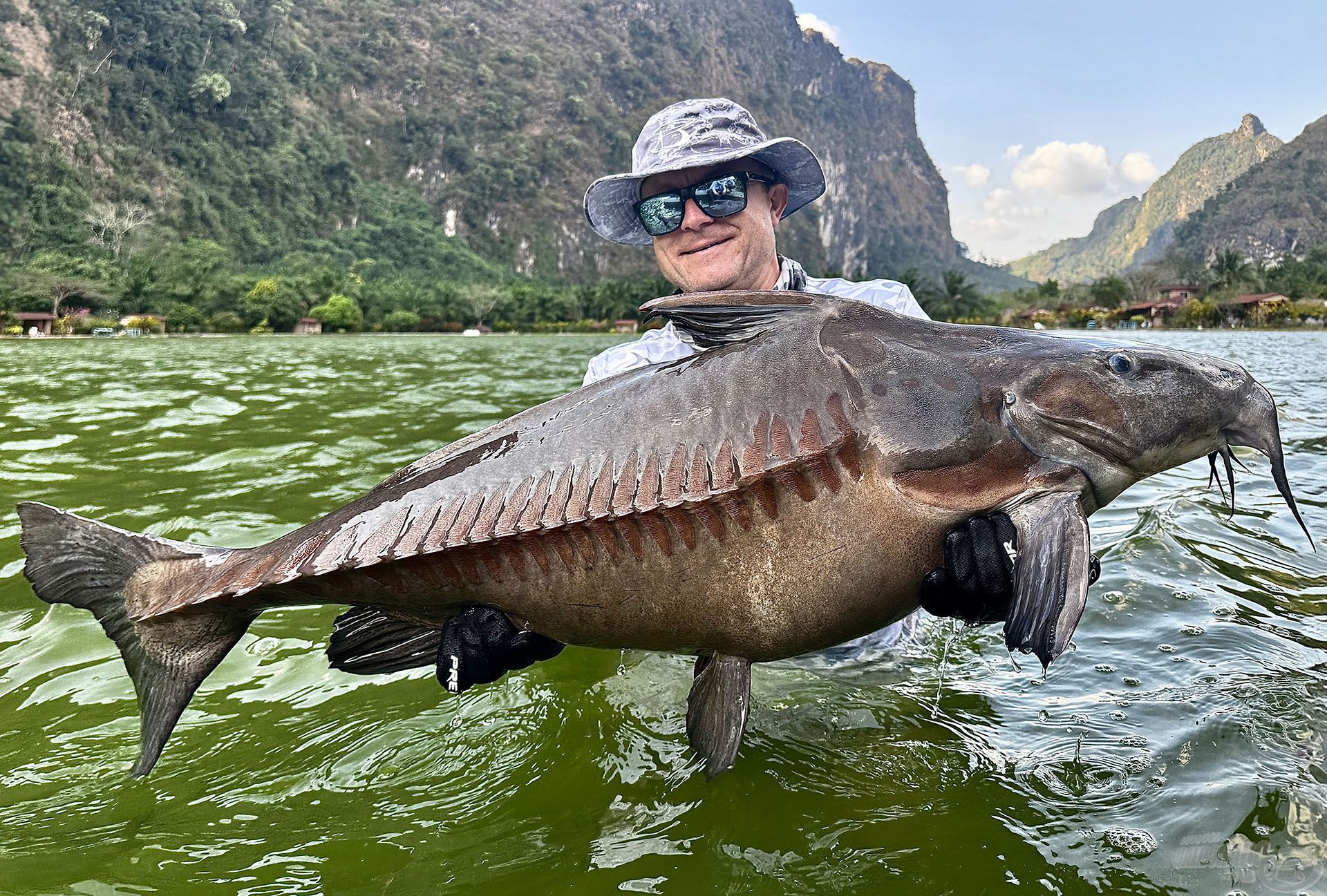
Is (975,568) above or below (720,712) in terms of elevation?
above

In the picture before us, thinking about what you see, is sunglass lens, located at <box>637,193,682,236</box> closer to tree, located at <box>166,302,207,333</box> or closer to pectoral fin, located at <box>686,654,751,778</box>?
pectoral fin, located at <box>686,654,751,778</box>

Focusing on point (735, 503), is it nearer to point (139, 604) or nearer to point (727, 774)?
point (727, 774)

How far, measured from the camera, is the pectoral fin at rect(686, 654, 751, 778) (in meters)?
2.14

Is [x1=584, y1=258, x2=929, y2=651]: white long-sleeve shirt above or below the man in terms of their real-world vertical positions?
below

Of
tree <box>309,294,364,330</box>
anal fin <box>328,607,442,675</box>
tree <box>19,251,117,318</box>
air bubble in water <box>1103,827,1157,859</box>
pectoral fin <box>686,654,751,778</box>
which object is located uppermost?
tree <box>19,251,117,318</box>

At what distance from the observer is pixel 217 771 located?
2680 mm

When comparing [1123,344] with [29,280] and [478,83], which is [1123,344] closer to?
[29,280]

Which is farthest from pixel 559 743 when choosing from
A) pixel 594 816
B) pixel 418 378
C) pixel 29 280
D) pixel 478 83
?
pixel 478 83

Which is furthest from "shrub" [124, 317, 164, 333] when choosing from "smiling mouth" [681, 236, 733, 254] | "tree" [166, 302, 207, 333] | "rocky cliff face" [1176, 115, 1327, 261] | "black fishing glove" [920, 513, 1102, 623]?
"rocky cliff face" [1176, 115, 1327, 261]

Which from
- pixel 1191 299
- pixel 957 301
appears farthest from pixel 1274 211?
pixel 1191 299

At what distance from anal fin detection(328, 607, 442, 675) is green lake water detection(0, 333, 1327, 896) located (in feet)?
1.37

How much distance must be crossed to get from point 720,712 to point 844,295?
2.05 meters

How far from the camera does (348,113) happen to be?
147 metres

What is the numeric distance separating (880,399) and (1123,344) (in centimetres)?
80
